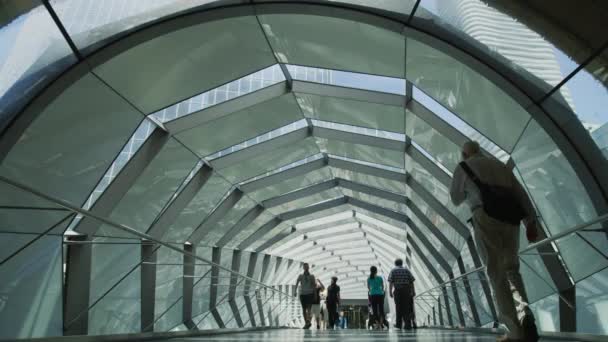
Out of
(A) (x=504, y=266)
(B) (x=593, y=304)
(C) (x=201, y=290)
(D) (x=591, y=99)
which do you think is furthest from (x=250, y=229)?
(A) (x=504, y=266)

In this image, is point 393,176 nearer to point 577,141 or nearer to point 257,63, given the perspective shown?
point 257,63

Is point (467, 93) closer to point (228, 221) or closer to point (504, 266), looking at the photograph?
point (504, 266)

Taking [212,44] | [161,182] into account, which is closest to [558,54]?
[212,44]

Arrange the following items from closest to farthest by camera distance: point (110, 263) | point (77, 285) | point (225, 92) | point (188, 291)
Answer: point (110, 263) < point (77, 285) < point (188, 291) < point (225, 92)

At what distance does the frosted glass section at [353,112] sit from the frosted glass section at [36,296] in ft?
21.9

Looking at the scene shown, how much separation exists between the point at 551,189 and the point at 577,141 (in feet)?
3.71

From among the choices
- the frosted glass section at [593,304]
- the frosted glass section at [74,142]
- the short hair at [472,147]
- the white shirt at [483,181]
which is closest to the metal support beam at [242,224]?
the frosted glass section at [74,142]

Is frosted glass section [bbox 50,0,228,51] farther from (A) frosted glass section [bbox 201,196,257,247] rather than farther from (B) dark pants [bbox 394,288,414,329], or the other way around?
(A) frosted glass section [bbox 201,196,257,247]

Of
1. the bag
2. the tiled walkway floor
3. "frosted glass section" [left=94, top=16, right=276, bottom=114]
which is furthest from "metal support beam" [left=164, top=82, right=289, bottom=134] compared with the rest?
the bag

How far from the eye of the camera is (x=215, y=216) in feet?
54.1

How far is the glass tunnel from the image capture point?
6.42 metres

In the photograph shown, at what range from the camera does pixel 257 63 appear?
1039 centimetres

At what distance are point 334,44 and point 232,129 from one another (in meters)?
4.28

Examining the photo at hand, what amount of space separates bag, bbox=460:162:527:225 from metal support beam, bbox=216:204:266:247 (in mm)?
15339
